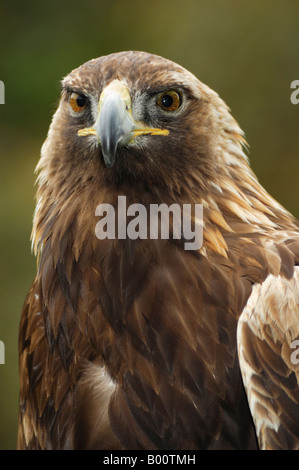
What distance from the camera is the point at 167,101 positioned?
2064 mm

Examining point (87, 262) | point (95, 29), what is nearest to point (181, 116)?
point (87, 262)

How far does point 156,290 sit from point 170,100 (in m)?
0.54

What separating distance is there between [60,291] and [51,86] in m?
3.40

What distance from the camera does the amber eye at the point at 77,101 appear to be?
2.09 meters

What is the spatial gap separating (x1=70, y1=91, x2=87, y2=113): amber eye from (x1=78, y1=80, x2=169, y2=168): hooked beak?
4.7 inches

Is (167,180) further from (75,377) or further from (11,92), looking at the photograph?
(11,92)

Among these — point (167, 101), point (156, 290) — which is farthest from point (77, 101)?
point (156, 290)

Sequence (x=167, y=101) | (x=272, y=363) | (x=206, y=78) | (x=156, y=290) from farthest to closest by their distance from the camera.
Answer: (x=206, y=78) < (x=167, y=101) < (x=156, y=290) < (x=272, y=363)

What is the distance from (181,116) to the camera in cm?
210

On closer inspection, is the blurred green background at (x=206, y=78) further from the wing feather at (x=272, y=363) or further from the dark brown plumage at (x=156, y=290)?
the wing feather at (x=272, y=363)

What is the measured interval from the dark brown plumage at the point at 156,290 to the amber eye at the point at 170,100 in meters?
0.01

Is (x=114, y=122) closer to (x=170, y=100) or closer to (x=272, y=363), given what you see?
(x=170, y=100)

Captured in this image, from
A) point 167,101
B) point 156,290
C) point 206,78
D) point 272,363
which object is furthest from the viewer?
point 206,78

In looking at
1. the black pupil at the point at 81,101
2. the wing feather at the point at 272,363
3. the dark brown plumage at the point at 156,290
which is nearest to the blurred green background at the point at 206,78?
the dark brown plumage at the point at 156,290
